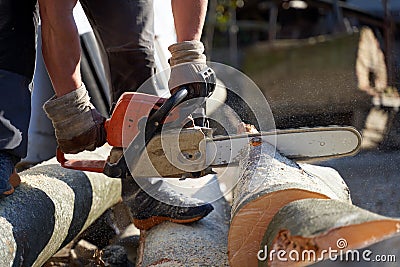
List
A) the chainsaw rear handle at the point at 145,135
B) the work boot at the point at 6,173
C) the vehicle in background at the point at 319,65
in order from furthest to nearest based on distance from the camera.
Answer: the vehicle in background at the point at 319,65 → the work boot at the point at 6,173 → the chainsaw rear handle at the point at 145,135

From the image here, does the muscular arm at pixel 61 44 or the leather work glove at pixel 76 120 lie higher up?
Result: the muscular arm at pixel 61 44

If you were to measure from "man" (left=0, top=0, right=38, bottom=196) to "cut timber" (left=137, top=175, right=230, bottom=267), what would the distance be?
60 centimetres

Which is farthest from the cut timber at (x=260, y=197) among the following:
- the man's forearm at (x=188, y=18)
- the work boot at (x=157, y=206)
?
the man's forearm at (x=188, y=18)

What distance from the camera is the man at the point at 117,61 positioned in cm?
234

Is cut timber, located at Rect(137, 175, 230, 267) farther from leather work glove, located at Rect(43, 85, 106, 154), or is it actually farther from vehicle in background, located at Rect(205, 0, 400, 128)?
vehicle in background, located at Rect(205, 0, 400, 128)

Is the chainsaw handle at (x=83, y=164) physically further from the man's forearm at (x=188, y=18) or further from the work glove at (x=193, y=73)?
the man's forearm at (x=188, y=18)

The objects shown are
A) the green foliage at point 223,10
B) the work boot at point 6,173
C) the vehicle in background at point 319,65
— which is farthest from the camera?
the green foliage at point 223,10

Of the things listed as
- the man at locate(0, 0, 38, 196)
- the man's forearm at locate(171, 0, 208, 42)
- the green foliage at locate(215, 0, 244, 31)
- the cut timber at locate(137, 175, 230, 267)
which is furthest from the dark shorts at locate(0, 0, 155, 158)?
the green foliage at locate(215, 0, 244, 31)

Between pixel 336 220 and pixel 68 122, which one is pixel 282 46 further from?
pixel 336 220

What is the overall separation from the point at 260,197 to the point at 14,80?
3.58 ft

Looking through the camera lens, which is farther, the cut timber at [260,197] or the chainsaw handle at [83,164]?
the chainsaw handle at [83,164]

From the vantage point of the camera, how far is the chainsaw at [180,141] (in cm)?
226

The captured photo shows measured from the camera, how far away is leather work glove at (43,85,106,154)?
2359 mm
